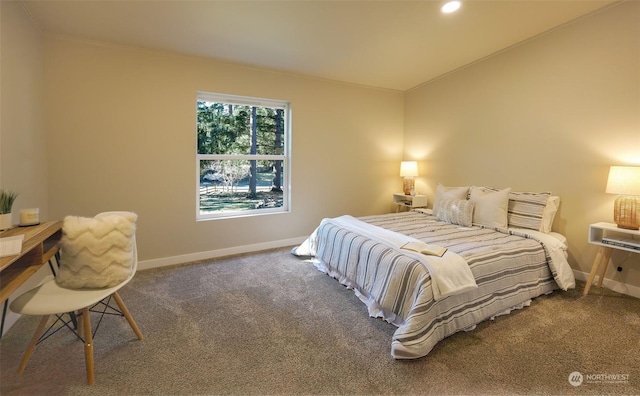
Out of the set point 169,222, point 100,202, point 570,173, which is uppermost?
point 570,173

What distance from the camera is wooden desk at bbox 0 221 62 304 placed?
1297 mm

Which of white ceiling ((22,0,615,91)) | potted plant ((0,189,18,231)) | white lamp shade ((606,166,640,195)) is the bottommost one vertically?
potted plant ((0,189,18,231))

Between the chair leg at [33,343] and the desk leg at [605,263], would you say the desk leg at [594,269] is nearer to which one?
the desk leg at [605,263]

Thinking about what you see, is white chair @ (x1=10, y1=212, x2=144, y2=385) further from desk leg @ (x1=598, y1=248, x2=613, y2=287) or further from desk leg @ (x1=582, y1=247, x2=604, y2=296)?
desk leg @ (x1=598, y1=248, x2=613, y2=287)

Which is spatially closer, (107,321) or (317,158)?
(107,321)

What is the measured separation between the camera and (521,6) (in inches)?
106

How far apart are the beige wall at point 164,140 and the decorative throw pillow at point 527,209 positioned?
217cm

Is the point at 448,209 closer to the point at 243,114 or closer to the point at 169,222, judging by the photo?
the point at 243,114

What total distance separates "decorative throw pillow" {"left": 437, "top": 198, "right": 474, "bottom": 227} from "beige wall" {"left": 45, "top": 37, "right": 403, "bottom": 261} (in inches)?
60.0

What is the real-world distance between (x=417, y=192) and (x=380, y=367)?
11.4ft

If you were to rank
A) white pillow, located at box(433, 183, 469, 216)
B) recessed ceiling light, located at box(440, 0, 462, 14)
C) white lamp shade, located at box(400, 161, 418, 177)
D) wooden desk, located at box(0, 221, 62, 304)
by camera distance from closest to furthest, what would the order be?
wooden desk, located at box(0, 221, 62, 304) → recessed ceiling light, located at box(440, 0, 462, 14) → white pillow, located at box(433, 183, 469, 216) → white lamp shade, located at box(400, 161, 418, 177)

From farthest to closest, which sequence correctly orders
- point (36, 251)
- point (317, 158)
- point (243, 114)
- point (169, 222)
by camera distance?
point (317, 158) → point (243, 114) → point (169, 222) → point (36, 251)

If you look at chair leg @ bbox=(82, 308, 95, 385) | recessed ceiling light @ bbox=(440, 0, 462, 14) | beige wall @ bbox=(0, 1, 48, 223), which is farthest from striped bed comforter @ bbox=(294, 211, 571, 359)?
beige wall @ bbox=(0, 1, 48, 223)

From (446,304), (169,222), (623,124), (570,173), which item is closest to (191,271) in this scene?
(169,222)
